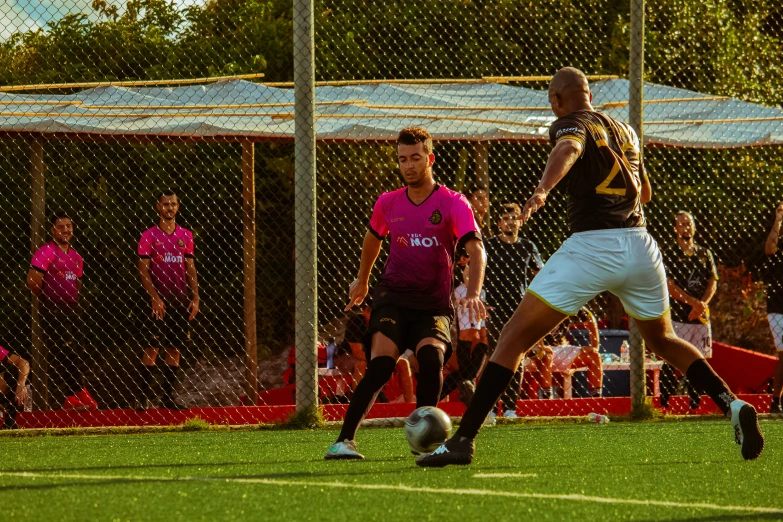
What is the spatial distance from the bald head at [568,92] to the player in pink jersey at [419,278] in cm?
85

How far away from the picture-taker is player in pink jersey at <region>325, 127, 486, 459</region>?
657cm

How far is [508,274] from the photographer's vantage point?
10531 mm

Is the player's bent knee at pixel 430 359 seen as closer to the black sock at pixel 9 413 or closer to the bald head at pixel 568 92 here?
the bald head at pixel 568 92

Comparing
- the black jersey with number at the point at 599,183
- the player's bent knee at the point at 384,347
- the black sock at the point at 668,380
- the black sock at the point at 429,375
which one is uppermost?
the black jersey with number at the point at 599,183

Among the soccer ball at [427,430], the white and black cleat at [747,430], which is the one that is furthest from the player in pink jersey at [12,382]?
the white and black cleat at [747,430]

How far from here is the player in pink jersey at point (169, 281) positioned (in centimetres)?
1066

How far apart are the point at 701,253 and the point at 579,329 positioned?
1830mm

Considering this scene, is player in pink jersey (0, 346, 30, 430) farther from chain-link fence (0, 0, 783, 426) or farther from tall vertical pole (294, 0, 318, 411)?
tall vertical pole (294, 0, 318, 411)

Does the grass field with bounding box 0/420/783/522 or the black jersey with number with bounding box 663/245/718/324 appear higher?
the black jersey with number with bounding box 663/245/718/324

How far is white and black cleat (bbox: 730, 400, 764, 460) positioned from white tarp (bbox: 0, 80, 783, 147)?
19.8ft

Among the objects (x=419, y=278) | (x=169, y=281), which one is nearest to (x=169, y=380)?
(x=169, y=281)

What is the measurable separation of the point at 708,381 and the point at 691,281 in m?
5.44

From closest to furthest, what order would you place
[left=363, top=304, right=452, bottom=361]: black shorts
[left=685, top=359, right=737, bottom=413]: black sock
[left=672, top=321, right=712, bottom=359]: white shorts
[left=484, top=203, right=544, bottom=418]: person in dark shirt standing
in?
[left=685, top=359, right=737, bottom=413]: black sock < [left=363, top=304, right=452, bottom=361]: black shorts < [left=484, top=203, right=544, bottom=418]: person in dark shirt standing < [left=672, top=321, right=712, bottom=359]: white shorts

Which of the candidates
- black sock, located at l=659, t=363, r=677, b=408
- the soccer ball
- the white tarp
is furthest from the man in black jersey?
black sock, located at l=659, t=363, r=677, b=408
